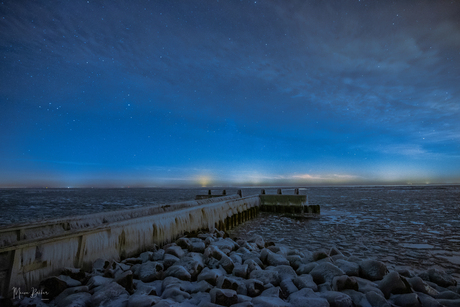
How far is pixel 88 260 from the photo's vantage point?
4.99 meters

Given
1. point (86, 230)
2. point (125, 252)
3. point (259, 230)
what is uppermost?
point (86, 230)

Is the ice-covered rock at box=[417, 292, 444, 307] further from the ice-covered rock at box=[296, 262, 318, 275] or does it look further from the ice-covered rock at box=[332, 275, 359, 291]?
the ice-covered rock at box=[296, 262, 318, 275]

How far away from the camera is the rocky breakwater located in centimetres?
354

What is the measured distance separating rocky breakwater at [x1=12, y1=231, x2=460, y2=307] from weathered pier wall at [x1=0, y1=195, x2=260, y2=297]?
300mm

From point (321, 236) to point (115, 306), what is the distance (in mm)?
10083

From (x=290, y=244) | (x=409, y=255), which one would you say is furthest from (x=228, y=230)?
(x=409, y=255)

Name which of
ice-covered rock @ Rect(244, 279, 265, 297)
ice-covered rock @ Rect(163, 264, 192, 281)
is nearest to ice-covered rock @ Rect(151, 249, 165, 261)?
ice-covered rock @ Rect(163, 264, 192, 281)

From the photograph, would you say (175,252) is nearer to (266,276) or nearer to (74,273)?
(74,273)

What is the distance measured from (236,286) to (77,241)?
10.6 feet

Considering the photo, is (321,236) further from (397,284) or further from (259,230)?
(397,284)

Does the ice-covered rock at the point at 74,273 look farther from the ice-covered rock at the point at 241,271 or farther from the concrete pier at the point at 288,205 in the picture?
the concrete pier at the point at 288,205

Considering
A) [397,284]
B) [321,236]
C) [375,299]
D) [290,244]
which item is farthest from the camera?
[321,236]

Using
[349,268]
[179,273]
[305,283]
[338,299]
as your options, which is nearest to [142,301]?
[179,273]

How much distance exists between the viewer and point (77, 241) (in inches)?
191
